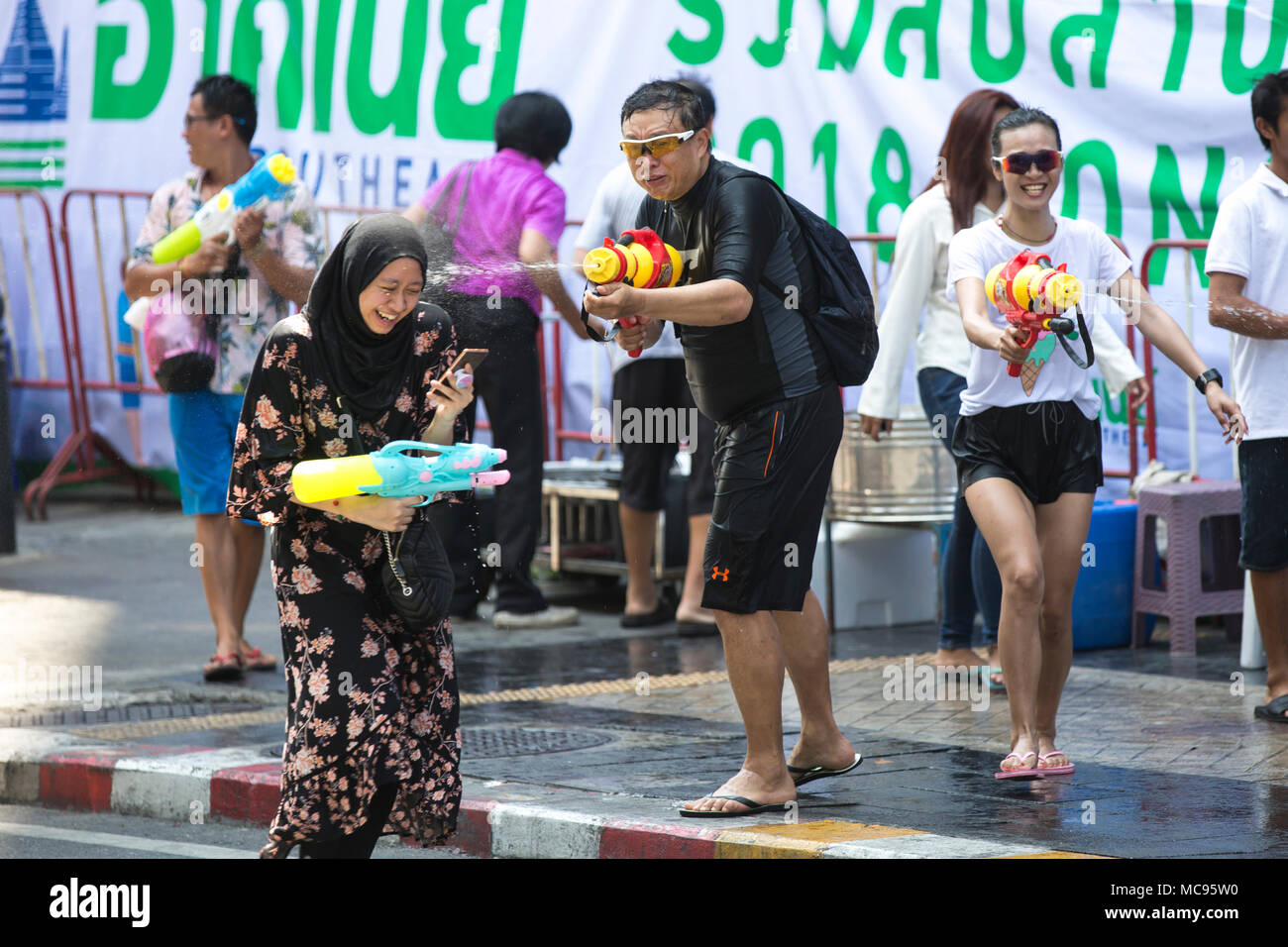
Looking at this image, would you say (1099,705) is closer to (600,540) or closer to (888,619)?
(888,619)

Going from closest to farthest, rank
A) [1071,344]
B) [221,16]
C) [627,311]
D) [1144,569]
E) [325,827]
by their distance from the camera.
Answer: [325,827]
[627,311]
[1071,344]
[1144,569]
[221,16]

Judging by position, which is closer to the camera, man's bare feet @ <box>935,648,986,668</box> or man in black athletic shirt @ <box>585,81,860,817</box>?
man in black athletic shirt @ <box>585,81,860,817</box>

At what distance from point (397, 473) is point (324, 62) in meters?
7.97

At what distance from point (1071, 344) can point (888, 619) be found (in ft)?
11.0

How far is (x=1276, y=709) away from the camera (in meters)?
6.76

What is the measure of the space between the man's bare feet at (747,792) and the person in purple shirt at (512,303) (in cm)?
267

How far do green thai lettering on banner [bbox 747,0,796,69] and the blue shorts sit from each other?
3440 millimetres

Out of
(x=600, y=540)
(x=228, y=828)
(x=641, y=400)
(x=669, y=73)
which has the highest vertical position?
(x=669, y=73)

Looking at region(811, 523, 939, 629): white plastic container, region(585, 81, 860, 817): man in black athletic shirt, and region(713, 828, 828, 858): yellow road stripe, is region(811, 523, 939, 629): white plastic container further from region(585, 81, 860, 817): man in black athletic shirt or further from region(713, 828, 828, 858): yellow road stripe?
region(713, 828, 828, 858): yellow road stripe

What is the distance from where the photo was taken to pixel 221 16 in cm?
1241

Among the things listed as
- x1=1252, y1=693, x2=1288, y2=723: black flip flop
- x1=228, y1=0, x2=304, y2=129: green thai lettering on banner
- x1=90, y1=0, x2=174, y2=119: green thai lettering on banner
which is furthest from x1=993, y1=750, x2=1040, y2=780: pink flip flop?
x1=90, y1=0, x2=174, y2=119: green thai lettering on banner

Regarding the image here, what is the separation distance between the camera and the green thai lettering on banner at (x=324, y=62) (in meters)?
11.9

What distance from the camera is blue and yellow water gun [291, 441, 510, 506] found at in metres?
4.47

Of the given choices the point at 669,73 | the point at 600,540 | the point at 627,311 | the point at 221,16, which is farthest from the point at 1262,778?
the point at 221,16
